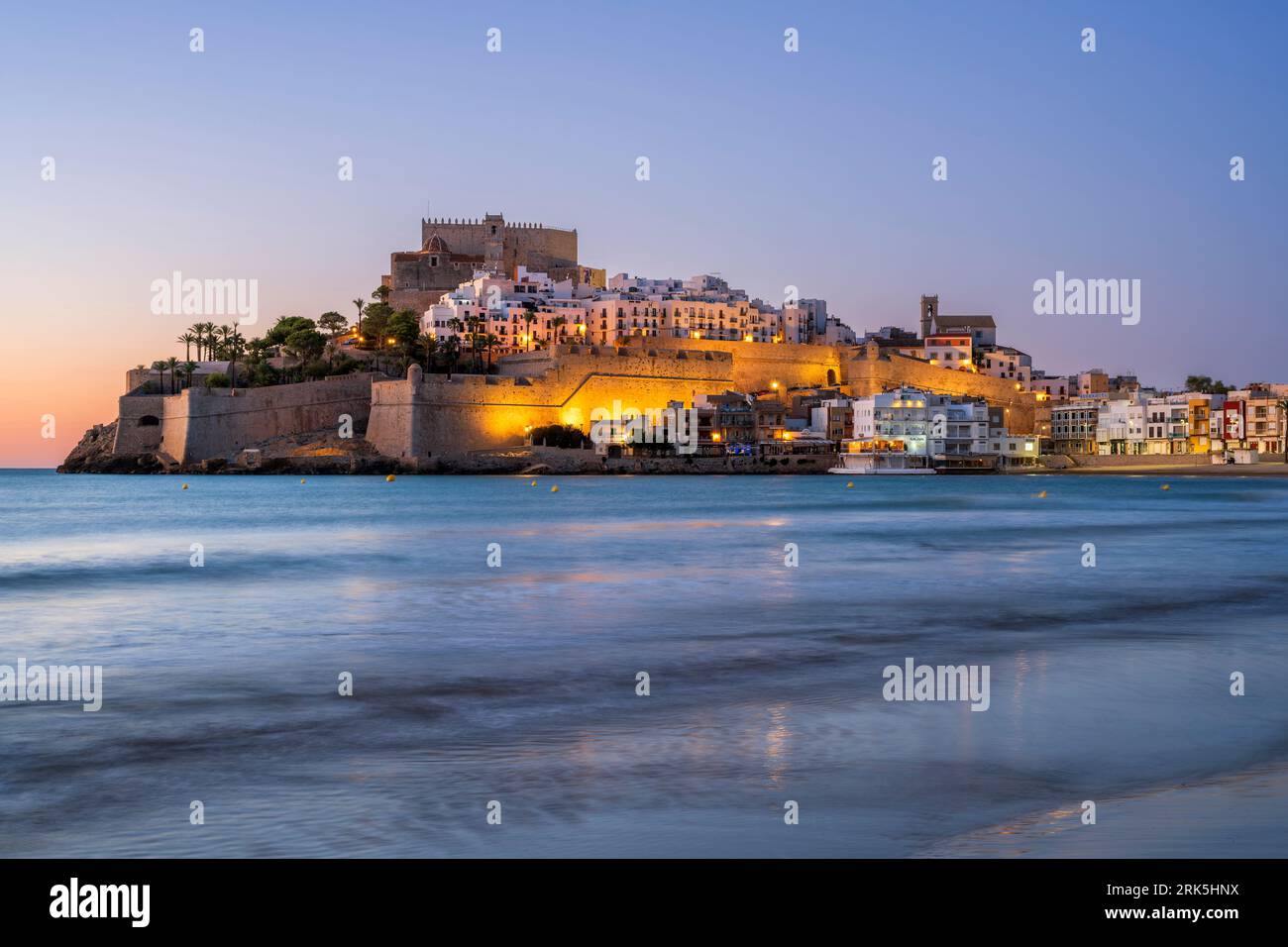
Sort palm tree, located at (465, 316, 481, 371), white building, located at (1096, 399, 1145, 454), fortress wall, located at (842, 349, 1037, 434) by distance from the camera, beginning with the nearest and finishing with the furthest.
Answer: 1. palm tree, located at (465, 316, 481, 371)
2. white building, located at (1096, 399, 1145, 454)
3. fortress wall, located at (842, 349, 1037, 434)

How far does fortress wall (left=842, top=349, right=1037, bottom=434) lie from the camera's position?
59562 mm

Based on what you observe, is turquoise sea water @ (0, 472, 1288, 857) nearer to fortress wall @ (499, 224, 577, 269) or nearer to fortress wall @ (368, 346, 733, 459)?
fortress wall @ (368, 346, 733, 459)

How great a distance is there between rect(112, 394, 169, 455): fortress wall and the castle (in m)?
15.4

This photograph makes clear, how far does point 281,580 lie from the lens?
1281 centimetres

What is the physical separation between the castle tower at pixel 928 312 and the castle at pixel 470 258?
880 inches

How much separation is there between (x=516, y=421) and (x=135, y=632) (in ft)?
136

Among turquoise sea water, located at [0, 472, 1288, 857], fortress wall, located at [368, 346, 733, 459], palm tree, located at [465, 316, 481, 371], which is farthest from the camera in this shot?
palm tree, located at [465, 316, 481, 371]

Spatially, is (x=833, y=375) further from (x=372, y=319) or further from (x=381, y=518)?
(x=381, y=518)

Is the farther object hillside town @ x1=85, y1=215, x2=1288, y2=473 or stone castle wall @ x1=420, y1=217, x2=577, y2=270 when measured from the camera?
stone castle wall @ x1=420, y1=217, x2=577, y2=270

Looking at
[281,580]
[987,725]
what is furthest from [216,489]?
[987,725]

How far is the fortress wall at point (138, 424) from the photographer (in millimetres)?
53500

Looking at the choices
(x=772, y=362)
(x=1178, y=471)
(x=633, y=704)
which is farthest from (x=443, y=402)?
(x=633, y=704)

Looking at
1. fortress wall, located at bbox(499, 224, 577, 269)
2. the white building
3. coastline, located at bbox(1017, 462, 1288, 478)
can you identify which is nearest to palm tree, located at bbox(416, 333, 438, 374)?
fortress wall, located at bbox(499, 224, 577, 269)

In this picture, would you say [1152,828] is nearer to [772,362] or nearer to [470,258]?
[772,362]
